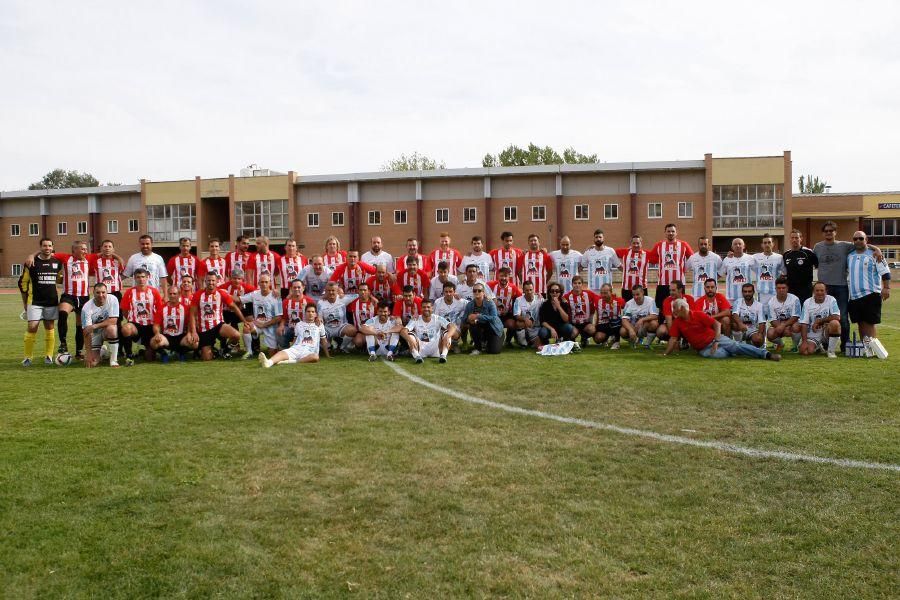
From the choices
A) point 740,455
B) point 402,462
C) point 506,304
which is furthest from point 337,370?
point 740,455

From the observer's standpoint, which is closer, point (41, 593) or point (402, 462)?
point (41, 593)

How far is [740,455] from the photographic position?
4.89m

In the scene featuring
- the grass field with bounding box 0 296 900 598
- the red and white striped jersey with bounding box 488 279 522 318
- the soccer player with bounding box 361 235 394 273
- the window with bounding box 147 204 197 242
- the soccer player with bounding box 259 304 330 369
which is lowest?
the grass field with bounding box 0 296 900 598

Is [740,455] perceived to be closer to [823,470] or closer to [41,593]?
[823,470]

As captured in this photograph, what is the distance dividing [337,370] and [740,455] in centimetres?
539

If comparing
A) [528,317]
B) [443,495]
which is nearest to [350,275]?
[528,317]

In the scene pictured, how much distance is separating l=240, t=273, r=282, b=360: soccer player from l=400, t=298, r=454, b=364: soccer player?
2030 mm

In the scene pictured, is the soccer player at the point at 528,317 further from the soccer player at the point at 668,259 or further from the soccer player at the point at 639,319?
the soccer player at the point at 668,259

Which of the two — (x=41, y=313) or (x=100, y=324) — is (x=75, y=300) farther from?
(x=100, y=324)

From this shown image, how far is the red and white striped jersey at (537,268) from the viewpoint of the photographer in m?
12.6

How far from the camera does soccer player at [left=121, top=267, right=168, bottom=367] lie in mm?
10188

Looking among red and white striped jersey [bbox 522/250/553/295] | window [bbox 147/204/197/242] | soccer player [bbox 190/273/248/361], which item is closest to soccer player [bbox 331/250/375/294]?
soccer player [bbox 190/273/248/361]

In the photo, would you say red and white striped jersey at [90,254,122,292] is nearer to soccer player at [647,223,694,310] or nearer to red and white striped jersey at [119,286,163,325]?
red and white striped jersey at [119,286,163,325]

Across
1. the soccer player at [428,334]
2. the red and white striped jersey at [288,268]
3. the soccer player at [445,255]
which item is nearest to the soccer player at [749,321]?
the soccer player at [428,334]
